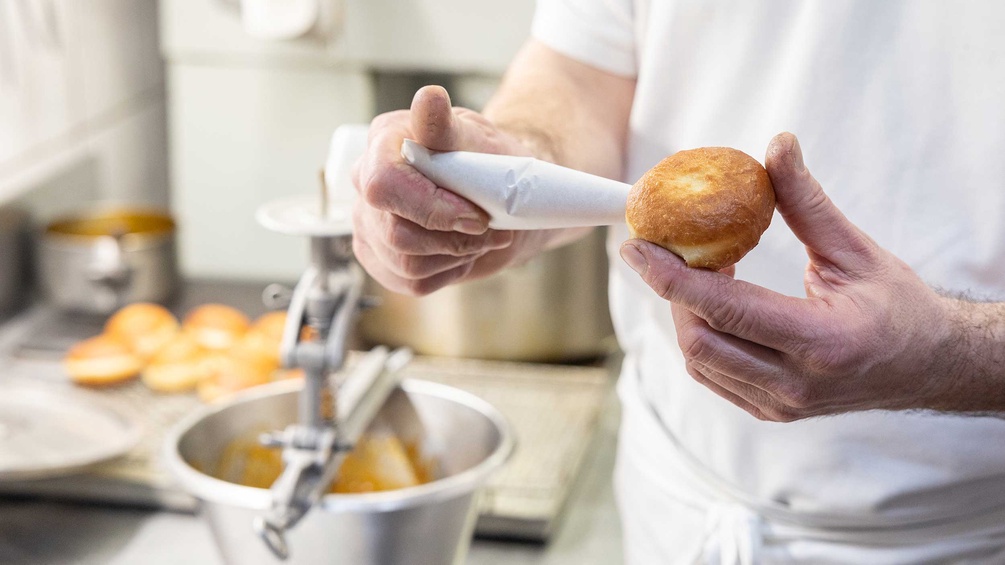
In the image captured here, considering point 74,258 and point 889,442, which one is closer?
point 889,442

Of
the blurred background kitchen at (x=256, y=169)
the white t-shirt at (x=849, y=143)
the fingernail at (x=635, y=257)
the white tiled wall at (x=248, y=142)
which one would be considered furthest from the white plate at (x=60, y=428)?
the fingernail at (x=635, y=257)

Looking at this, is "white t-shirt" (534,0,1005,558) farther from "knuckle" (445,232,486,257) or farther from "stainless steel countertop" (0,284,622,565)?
"stainless steel countertop" (0,284,622,565)

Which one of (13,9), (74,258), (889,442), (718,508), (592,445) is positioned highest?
(13,9)

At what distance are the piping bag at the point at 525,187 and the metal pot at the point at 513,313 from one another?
93 cm

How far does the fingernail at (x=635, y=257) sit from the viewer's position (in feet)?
1.87

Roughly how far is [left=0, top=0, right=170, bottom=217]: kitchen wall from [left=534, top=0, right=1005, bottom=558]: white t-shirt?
881mm

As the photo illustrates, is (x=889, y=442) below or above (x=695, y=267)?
below

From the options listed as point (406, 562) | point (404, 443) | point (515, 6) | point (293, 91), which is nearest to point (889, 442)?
point (406, 562)

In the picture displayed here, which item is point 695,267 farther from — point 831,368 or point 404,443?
point 404,443

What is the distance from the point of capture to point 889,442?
82 cm

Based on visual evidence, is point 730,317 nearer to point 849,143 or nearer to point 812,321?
point 812,321

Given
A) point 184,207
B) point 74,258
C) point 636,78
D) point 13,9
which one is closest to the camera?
point 636,78

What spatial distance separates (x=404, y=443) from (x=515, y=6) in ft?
2.15

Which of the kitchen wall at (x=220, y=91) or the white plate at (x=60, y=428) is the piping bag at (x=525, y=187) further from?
the kitchen wall at (x=220, y=91)
